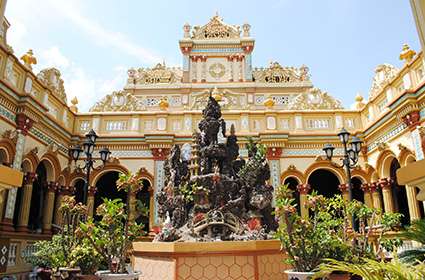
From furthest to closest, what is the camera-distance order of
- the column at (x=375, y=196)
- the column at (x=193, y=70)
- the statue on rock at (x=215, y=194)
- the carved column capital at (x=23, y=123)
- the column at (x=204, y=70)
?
the column at (x=193, y=70) → the column at (x=204, y=70) → the column at (x=375, y=196) → the carved column capital at (x=23, y=123) → the statue on rock at (x=215, y=194)

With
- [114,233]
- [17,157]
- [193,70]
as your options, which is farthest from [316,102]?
[114,233]

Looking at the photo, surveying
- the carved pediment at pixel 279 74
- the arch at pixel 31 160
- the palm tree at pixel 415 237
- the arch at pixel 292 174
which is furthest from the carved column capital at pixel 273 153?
the palm tree at pixel 415 237

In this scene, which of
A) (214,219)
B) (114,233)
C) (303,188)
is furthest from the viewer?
(303,188)

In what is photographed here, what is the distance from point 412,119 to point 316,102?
6541 mm

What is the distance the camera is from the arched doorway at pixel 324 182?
55.1 feet

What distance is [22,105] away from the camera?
1172cm

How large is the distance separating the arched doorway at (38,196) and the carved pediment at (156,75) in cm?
1058

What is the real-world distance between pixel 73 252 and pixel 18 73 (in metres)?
7.81

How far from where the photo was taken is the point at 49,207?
14094mm

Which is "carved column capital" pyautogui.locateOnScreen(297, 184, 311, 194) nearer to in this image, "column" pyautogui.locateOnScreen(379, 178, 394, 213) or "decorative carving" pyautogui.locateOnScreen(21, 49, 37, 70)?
"column" pyautogui.locateOnScreen(379, 178, 394, 213)

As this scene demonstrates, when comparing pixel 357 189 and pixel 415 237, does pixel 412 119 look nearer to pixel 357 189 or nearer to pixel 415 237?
pixel 357 189

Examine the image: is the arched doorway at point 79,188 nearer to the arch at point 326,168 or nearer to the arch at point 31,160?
the arch at point 31,160

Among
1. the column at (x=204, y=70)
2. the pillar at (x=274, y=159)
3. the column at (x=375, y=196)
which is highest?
the column at (x=204, y=70)

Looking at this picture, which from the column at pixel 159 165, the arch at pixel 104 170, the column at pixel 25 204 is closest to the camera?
the column at pixel 25 204
